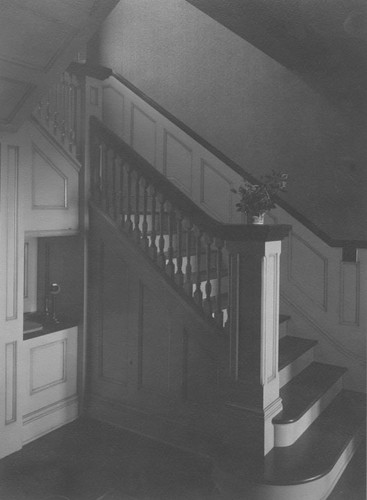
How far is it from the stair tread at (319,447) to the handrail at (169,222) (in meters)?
0.86

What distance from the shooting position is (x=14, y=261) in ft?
11.2

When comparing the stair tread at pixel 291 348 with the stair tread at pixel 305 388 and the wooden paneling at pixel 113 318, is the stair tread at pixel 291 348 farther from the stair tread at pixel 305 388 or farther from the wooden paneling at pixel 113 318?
the wooden paneling at pixel 113 318

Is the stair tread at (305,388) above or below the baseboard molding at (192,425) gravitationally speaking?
above

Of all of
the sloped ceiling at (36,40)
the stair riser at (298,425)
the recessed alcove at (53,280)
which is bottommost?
the stair riser at (298,425)

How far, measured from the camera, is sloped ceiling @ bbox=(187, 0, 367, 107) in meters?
3.33

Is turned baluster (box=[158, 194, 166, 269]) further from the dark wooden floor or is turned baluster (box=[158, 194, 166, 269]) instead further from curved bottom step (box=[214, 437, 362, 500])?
curved bottom step (box=[214, 437, 362, 500])

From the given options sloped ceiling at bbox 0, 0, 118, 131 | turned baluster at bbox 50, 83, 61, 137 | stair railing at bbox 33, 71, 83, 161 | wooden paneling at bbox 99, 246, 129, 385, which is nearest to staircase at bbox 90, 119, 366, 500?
wooden paneling at bbox 99, 246, 129, 385

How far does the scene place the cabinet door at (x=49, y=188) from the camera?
3545 millimetres

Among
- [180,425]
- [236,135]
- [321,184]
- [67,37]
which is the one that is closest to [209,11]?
[236,135]

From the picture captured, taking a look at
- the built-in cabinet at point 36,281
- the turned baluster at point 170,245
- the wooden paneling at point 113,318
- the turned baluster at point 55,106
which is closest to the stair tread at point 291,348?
the turned baluster at point 170,245

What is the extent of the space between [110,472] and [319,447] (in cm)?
128

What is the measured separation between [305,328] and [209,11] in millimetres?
2907

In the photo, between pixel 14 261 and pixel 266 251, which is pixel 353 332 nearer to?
pixel 266 251

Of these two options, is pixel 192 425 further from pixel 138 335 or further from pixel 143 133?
pixel 143 133
